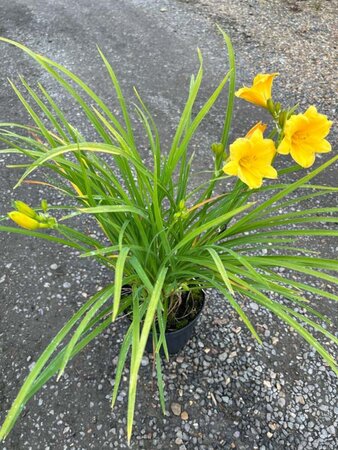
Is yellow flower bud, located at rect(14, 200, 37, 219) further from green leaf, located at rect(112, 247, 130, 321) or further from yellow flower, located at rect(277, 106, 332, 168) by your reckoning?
yellow flower, located at rect(277, 106, 332, 168)

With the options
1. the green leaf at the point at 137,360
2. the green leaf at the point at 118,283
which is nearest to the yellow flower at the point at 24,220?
the green leaf at the point at 118,283

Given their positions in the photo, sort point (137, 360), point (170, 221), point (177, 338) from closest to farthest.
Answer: point (137, 360)
point (170, 221)
point (177, 338)

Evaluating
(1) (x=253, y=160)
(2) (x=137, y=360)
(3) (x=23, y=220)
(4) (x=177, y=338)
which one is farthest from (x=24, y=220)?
(4) (x=177, y=338)

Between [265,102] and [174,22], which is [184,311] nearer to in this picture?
[265,102]

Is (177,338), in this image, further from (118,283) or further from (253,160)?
(253,160)

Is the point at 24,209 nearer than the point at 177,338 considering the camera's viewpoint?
Yes

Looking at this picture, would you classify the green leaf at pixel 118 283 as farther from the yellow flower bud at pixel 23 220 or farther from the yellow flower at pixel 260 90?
the yellow flower at pixel 260 90
